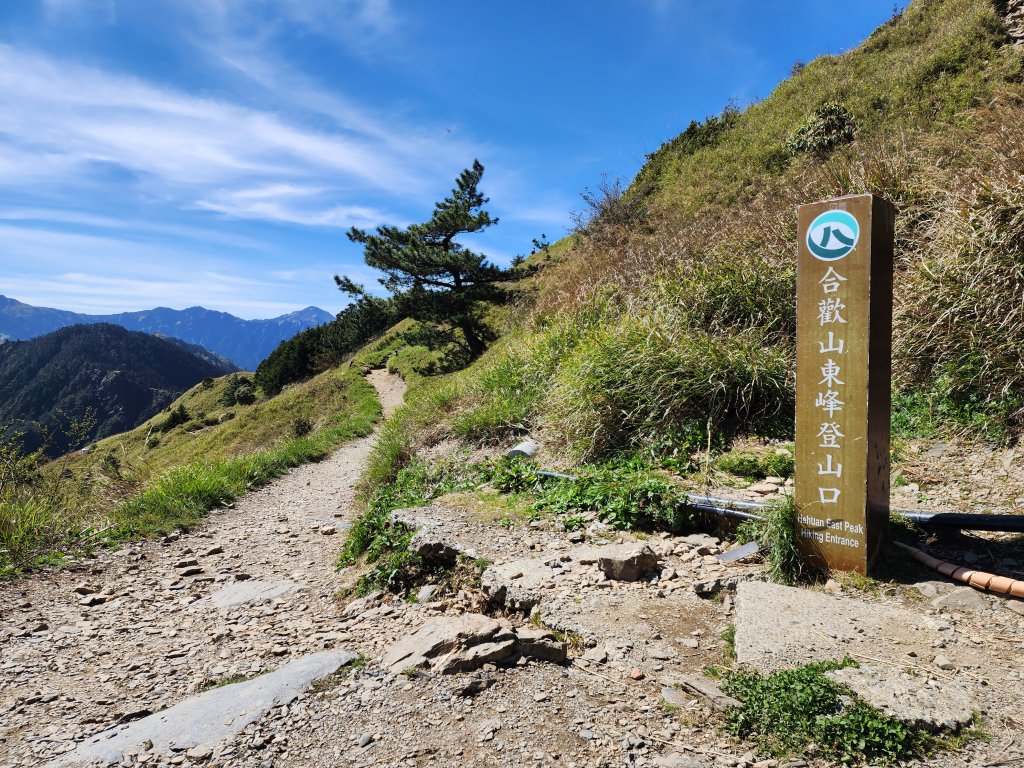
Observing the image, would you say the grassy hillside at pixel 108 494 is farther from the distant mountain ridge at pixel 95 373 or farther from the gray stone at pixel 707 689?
the distant mountain ridge at pixel 95 373

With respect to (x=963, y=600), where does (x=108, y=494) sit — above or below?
below

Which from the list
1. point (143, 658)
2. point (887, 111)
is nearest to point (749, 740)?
point (143, 658)

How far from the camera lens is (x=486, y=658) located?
9.29 feet

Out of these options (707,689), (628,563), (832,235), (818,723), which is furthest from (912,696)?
(832,235)

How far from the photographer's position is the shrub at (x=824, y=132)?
1335cm

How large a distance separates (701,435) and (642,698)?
11.8ft

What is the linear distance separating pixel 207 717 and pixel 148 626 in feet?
7.16

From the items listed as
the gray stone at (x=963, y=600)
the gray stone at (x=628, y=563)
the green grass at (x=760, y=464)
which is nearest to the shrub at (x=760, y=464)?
the green grass at (x=760, y=464)

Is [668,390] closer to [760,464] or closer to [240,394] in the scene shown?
[760,464]

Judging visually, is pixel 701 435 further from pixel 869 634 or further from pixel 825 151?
pixel 825 151

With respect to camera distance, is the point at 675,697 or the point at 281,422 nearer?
the point at 675,697

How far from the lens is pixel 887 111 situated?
535 inches

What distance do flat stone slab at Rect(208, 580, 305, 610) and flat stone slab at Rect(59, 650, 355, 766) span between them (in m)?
1.79

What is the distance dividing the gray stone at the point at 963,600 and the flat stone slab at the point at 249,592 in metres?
4.69
